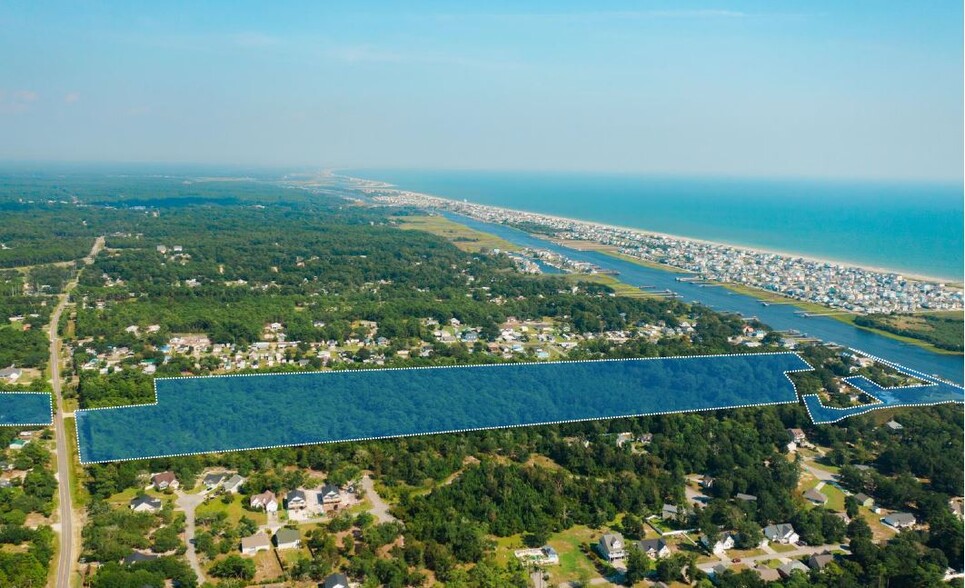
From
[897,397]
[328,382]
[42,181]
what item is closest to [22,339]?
[328,382]

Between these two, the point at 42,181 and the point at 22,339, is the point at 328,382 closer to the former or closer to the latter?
the point at 22,339

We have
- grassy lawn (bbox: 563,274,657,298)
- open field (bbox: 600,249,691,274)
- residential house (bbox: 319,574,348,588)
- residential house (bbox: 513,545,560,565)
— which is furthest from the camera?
open field (bbox: 600,249,691,274)

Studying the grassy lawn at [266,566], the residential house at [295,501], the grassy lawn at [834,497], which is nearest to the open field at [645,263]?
the grassy lawn at [834,497]

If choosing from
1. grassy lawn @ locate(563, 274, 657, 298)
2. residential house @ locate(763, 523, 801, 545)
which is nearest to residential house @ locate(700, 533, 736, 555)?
residential house @ locate(763, 523, 801, 545)

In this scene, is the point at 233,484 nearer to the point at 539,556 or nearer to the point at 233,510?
the point at 233,510

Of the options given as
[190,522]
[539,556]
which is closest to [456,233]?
[190,522]

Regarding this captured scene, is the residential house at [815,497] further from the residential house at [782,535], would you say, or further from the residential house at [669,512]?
the residential house at [669,512]

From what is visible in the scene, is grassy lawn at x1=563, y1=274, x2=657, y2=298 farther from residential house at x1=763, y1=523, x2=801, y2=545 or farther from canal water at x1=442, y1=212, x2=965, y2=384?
residential house at x1=763, y1=523, x2=801, y2=545
